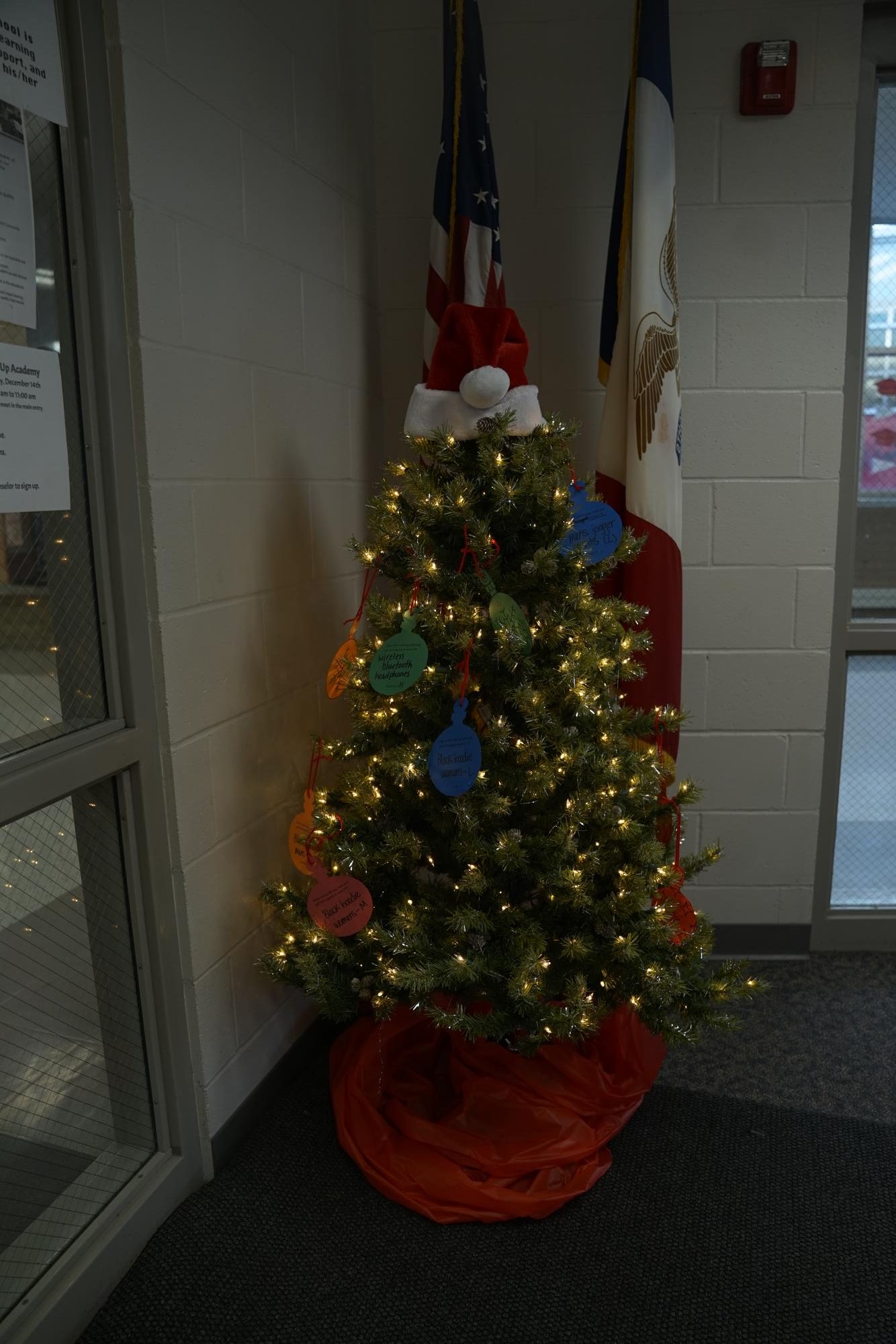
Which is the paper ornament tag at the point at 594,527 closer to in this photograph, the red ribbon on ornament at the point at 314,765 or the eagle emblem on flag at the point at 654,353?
the eagle emblem on flag at the point at 654,353

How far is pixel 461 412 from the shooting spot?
1.62m

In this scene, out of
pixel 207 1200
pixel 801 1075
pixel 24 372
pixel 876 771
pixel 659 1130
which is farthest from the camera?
pixel 876 771

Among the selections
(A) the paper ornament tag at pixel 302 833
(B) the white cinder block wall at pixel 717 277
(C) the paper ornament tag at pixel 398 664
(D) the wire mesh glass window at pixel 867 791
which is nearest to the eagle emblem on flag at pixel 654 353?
(B) the white cinder block wall at pixel 717 277

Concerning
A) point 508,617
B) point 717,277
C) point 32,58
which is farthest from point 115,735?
point 717,277

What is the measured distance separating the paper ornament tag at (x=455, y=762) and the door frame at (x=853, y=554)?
4.05 ft

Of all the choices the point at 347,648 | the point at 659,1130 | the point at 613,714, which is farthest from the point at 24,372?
the point at 659,1130

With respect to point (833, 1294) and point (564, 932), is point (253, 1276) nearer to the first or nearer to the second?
point (564, 932)

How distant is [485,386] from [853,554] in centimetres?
124

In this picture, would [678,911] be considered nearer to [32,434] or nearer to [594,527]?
[594,527]

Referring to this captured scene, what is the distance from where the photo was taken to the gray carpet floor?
138 centimetres

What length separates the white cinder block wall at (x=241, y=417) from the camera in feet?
4.72

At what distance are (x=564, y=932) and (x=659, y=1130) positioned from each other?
1.57ft

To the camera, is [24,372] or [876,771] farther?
[876,771]

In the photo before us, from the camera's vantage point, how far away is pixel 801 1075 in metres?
1.99
